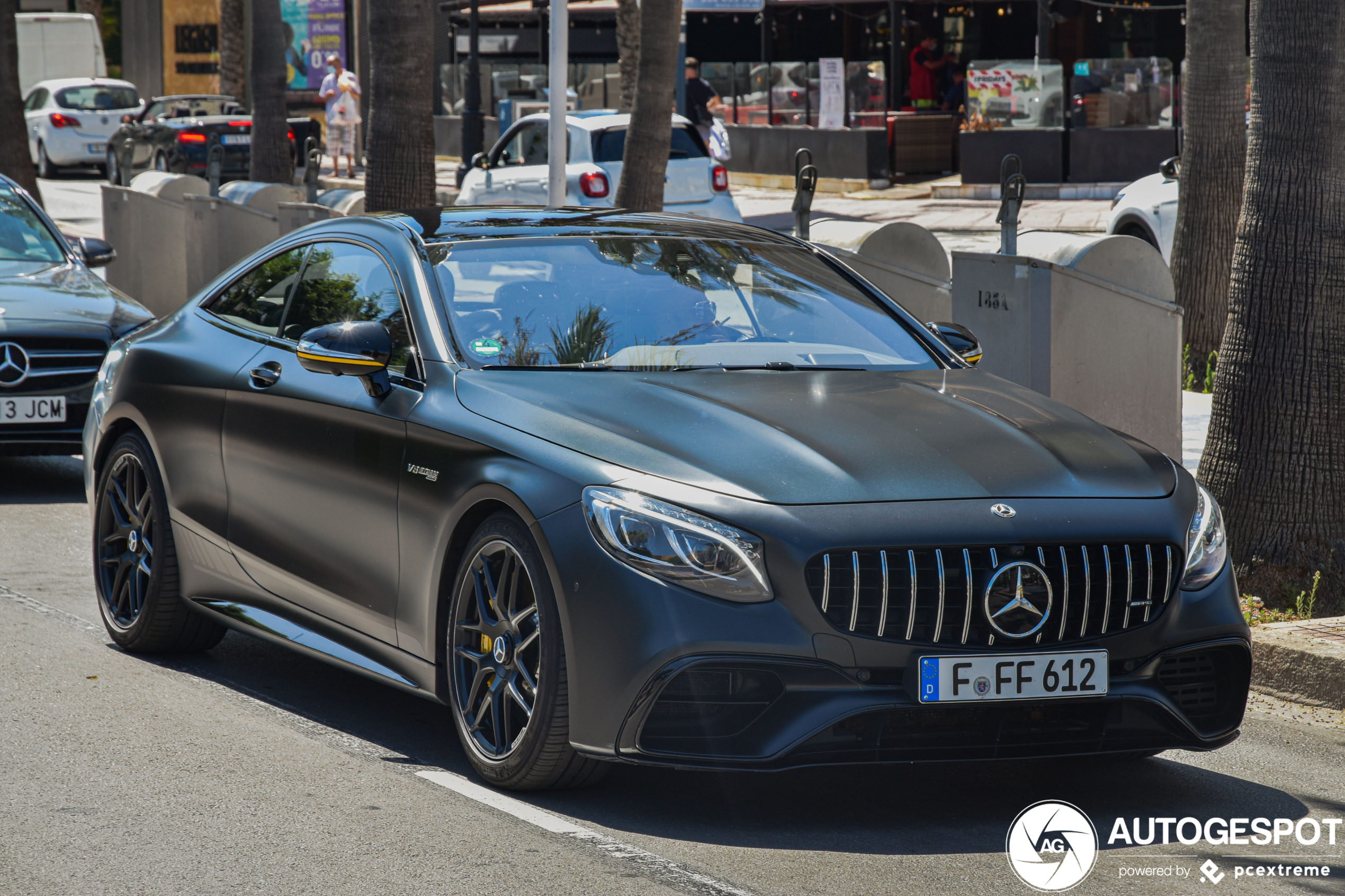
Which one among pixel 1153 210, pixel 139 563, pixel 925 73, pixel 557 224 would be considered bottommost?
pixel 139 563

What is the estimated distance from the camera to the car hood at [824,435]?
4.52 m

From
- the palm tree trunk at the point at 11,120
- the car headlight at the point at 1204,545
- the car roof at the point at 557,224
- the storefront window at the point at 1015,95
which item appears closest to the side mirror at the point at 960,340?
the car roof at the point at 557,224

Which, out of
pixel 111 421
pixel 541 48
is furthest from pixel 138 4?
pixel 111 421

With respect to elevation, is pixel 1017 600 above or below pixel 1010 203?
below

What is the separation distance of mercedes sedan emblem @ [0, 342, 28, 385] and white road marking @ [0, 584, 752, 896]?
306 centimetres

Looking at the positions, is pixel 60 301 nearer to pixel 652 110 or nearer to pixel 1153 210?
pixel 652 110

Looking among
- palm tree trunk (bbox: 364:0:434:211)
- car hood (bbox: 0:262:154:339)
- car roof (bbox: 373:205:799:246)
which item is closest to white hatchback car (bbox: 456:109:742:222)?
palm tree trunk (bbox: 364:0:434:211)

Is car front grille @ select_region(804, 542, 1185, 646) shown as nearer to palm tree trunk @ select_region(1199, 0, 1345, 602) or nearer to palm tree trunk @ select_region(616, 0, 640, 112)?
palm tree trunk @ select_region(1199, 0, 1345, 602)

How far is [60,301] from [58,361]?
563 millimetres

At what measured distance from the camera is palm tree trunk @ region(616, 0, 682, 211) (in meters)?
13.2

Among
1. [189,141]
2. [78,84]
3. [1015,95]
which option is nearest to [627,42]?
[1015,95]

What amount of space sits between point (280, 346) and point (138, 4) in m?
54.1

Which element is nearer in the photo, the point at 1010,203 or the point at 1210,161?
the point at 1010,203

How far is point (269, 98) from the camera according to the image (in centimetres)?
2125
